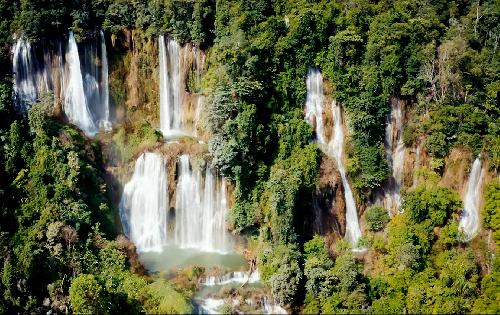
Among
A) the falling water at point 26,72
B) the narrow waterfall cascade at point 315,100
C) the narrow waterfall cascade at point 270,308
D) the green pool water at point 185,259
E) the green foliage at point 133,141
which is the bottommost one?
the narrow waterfall cascade at point 270,308

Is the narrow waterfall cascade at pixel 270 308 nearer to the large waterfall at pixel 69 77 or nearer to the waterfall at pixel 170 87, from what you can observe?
the waterfall at pixel 170 87

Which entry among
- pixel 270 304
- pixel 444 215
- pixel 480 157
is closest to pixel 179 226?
pixel 270 304

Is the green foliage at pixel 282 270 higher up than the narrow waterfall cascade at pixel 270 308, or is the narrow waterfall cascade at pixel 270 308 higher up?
the green foliage at pixel 282 270

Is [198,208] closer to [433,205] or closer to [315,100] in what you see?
[315,100]

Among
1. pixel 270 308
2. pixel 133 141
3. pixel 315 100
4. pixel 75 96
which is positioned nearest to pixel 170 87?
pixel 133 141

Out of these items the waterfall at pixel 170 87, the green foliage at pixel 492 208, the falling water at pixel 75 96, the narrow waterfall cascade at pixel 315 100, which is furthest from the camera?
the waterfall at pixel 170 87

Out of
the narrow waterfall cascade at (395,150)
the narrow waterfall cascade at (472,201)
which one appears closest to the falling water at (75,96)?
the narrow waterfall cascade at (395,150)
